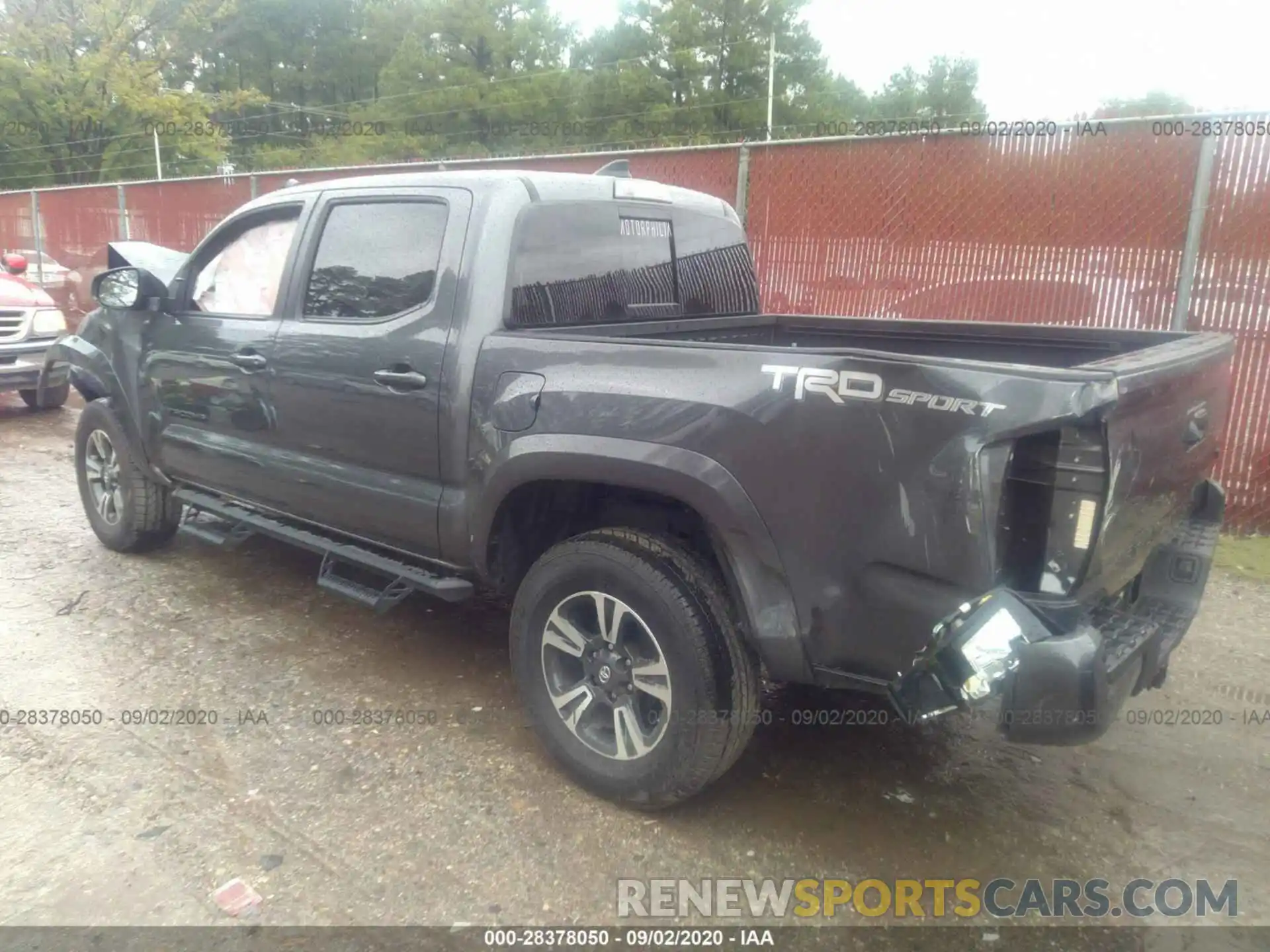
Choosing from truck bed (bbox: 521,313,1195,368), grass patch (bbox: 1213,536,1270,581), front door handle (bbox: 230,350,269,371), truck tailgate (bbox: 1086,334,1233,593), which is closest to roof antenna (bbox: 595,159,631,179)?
truck bed (bbox: 521,313,1195,368)

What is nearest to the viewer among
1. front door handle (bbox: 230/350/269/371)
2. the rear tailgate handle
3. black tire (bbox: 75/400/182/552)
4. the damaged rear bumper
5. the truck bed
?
the damaged rear bumper

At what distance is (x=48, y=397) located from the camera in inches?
377

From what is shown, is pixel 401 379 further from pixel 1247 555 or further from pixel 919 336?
pixel 1247 555

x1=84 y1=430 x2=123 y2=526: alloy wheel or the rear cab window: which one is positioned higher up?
the rear cab window

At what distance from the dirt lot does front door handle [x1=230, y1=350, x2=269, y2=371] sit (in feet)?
4.01

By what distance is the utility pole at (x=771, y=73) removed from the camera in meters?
37.2


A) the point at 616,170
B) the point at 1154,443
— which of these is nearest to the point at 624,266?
the point at 616,170

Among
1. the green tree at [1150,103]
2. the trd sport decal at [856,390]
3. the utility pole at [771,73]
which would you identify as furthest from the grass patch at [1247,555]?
the utility pole at [771,73]

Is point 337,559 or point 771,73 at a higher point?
point 771,73

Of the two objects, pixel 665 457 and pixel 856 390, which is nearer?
pixel 856 390

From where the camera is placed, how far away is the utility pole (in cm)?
3725

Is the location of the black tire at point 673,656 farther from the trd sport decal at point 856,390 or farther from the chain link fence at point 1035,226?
the chain link fence at point 1035,226

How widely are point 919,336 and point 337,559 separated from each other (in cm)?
252

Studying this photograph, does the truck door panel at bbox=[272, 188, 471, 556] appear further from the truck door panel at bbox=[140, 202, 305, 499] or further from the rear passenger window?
the truck door panel at bbox=[140, 202, 305, 499]
